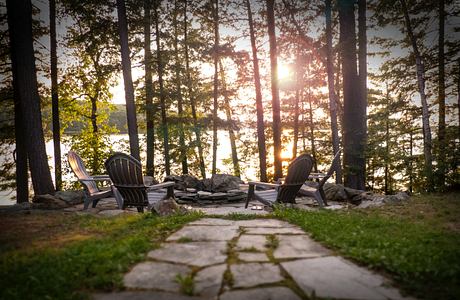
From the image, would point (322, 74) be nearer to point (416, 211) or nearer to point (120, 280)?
point (416, 211)

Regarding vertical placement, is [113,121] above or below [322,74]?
below

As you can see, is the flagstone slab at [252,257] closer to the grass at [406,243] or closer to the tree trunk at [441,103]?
the grass at [406,243]

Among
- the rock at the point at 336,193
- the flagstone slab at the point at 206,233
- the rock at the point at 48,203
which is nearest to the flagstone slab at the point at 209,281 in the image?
the flagstone slab at the point at 206,233

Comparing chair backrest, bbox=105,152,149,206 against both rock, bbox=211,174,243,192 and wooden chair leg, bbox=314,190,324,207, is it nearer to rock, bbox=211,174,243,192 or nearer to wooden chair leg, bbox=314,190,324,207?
rock, bbox=211,174,243,192

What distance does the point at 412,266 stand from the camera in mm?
2189

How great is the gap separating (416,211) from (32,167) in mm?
8549

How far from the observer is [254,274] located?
6.83 feet

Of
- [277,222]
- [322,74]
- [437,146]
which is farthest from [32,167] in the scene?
[322,74]

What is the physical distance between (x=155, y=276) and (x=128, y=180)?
3.68 m

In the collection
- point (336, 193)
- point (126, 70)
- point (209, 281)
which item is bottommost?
point (336, 193)

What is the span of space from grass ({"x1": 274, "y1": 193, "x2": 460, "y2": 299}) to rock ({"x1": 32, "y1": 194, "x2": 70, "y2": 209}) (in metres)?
4.91

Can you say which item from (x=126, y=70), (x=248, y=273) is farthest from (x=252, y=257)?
(x=126, y=70)

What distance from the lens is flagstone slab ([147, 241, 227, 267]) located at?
2.36m

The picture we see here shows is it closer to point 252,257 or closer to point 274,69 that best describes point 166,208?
point 252,257
